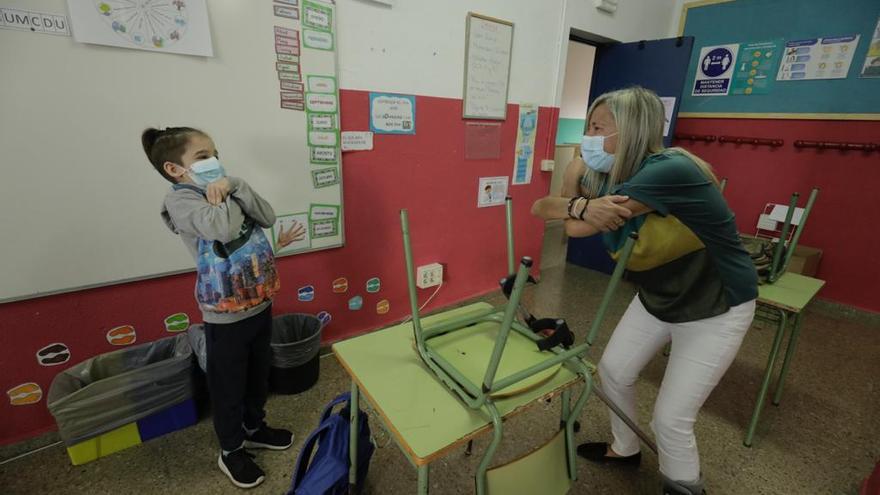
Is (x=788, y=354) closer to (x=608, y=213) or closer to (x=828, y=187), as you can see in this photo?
(x=608, y=213)

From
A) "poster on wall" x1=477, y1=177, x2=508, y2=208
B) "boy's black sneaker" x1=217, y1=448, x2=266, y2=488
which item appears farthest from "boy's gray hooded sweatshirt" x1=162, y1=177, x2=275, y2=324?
"poster on wall" x1=477, y1=177, x2=508, y2=208

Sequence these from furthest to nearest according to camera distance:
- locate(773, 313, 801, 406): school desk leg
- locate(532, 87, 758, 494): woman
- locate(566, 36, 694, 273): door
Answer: locate(566, 36, 694, 273): door
locate(773, 313, 801, 406): school desk leg
locate(532, 87, 758, 494): woman

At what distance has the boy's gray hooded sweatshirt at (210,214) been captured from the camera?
1.15 m

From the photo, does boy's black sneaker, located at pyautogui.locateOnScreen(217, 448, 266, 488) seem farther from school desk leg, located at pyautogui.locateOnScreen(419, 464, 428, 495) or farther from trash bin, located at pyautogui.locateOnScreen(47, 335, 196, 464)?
school desk leg, located at pyautogui.locateOnScreen(419, 464, 428, 495)

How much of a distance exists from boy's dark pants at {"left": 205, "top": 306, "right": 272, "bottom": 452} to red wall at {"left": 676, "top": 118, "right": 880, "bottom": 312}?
12.8 feet

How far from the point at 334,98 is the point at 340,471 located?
1.59 m

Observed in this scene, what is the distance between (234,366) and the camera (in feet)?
4.41

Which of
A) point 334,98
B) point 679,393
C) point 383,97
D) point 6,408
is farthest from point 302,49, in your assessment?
point 679,393

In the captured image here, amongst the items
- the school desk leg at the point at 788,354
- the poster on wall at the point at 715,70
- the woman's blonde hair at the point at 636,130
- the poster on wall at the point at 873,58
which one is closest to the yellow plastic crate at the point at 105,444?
the woman's blonde hair at the point at 636,130

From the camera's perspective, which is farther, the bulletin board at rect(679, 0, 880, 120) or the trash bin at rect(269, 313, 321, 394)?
the bulletin board at rect(679, 0, 880, 120)

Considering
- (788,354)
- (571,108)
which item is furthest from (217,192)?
(571,108)

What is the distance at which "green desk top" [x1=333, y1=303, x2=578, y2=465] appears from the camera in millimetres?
851

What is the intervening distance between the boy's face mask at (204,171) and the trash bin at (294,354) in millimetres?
881

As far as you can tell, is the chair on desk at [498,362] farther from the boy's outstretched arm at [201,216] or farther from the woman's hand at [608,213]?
the boy's outstretched arm at [201,216]
